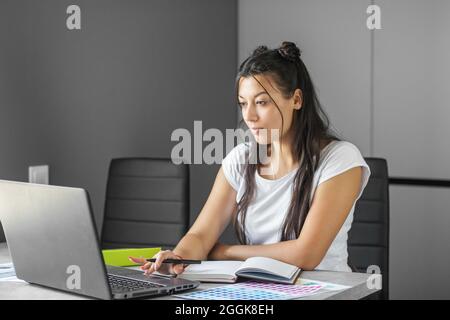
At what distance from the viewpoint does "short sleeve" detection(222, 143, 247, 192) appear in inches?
96.7

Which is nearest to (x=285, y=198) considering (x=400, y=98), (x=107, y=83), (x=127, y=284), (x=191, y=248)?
(x=191, y=248)

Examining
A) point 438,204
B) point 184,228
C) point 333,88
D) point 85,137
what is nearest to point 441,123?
point 438,204

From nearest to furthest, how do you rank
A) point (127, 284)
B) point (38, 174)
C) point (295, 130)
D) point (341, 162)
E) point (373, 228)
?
point (127, 284) < point (341, 162) < point (295, 130) < point (373, 228) < point (38, 174)

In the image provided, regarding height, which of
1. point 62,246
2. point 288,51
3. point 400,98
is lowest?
point 62,246

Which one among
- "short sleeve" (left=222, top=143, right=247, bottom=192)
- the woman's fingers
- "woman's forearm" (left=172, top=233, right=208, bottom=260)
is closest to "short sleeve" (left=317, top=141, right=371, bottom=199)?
"short sleeve" (left=222, top=143, right=247, bottom=192)

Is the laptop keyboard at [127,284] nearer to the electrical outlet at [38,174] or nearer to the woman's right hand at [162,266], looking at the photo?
the woman's right hand at [162,266]

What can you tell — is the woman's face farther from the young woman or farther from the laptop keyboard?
the laptop keyboard

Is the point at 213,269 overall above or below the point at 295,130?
below

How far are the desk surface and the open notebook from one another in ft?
0.11

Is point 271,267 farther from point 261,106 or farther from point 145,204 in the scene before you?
point 145,204

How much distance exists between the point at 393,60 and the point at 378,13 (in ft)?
0.85

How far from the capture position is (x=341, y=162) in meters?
2.25

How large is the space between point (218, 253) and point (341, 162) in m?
0.49

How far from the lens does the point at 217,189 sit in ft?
8.10
